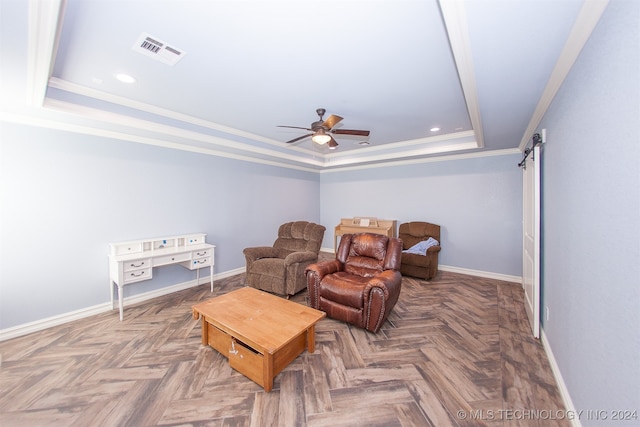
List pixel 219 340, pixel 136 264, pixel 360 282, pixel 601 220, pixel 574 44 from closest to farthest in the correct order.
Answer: pixel 601 220 < pixel 574 44 < pixel 219 340 < pixel 360 282 < pixel 136 264

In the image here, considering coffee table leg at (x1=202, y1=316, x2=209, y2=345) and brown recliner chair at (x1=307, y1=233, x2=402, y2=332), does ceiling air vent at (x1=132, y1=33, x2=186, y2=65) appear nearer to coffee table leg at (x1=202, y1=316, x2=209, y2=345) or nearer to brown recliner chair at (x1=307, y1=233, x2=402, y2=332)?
coffee table leg at (x1=202, y1=316, x2=209, y2=345)

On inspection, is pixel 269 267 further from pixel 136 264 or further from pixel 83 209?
pixel 83 209

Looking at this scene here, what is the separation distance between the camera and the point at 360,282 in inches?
111

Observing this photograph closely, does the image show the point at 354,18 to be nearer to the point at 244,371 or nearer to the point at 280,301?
the point at 280,301

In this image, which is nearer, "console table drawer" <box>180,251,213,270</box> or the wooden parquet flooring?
the wooden parquet flooring

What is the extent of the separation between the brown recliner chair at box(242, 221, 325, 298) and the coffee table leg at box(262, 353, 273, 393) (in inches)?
66.6

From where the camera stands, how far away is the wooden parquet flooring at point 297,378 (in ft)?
5.25

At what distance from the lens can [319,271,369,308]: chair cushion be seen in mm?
2590

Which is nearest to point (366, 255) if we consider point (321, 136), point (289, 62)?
point (321, 136)

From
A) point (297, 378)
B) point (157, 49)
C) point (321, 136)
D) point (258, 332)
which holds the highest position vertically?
point (157, 49)

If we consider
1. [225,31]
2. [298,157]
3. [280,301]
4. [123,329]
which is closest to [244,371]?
[280,301]

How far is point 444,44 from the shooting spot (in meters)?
1.79

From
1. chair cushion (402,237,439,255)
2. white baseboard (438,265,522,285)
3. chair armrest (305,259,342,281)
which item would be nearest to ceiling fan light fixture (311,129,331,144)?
chair armrest (305,259,342,281)

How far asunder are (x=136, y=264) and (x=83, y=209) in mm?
934
